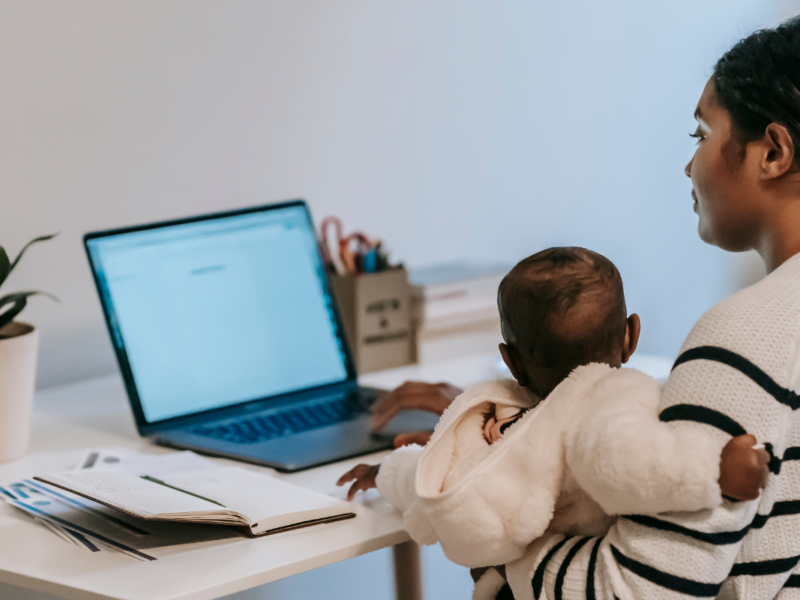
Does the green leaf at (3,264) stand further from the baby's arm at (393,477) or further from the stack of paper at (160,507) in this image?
the baby's arm at (393,477)

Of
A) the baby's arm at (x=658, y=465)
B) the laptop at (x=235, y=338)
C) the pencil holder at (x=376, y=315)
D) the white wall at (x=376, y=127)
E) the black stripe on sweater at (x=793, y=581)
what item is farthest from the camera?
the pencil holder at (x=376, y=315)

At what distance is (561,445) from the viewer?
0.75 metres

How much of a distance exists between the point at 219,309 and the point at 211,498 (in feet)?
1.62

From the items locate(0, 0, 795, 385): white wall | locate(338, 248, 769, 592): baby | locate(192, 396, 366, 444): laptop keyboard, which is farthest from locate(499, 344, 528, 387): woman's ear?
locate(0, 0, 795, 385): white wall

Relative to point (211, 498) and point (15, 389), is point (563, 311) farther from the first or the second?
point (15, 389)

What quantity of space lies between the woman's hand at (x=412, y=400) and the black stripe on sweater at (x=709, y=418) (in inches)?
20.8

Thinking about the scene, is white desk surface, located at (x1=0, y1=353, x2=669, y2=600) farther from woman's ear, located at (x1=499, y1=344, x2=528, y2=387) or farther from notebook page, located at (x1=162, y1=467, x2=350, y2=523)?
woman's ear, located at (x1=499, y1=344, x2=528, y2=387)

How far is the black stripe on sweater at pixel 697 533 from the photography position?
69 centimetres

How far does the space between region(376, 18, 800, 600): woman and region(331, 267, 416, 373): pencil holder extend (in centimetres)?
82

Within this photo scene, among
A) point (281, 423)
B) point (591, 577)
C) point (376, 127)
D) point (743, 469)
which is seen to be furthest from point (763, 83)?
point (376, 127)

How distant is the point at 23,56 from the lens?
1.46 metres

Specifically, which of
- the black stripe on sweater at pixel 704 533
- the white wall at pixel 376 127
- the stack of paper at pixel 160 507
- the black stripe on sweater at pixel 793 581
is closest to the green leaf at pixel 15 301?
the stack of paper at pixel 160 507

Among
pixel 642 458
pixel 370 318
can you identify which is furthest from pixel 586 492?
pixel 370 318

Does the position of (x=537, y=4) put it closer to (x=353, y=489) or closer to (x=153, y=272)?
(x=153, y=272)
